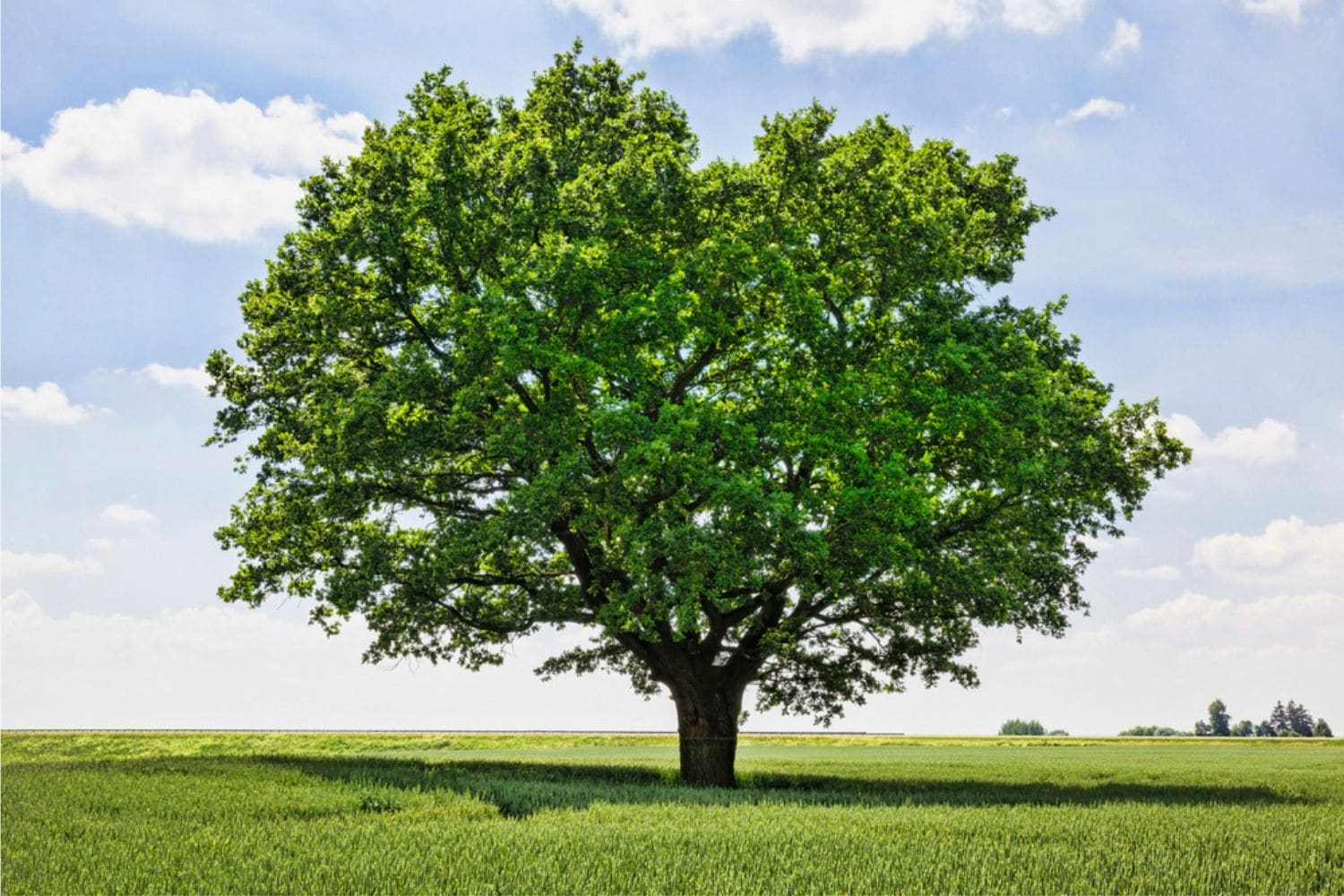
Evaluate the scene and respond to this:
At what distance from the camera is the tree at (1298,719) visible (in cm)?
14709

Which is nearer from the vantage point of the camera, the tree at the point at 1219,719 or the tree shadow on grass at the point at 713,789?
the tree shadow on grass at the point at 713,789

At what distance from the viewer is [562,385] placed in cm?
2503

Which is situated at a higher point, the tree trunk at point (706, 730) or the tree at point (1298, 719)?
the tree trunk at point (706, 730)

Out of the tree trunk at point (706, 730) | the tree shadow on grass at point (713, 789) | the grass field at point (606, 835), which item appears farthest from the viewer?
the tree trunk at point (706, 730)

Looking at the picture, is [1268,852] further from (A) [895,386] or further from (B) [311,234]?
(B) [311,234]

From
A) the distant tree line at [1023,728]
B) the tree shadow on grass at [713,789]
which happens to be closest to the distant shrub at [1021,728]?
the distant tree line at [1023,728]

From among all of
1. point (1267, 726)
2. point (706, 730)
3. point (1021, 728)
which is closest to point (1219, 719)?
point (1267, 726)

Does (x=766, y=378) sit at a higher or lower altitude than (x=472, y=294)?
lower

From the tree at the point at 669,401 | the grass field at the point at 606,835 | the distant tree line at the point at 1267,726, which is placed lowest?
the distant tree line at the point at 1267,726

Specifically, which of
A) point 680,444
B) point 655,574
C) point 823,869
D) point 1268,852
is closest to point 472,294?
point 680,444

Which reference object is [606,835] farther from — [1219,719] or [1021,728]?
[1219,719]

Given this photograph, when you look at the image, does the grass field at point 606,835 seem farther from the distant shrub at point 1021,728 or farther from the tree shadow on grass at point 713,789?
the distant shrub at point 1021,728

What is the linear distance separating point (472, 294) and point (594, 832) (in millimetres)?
16838

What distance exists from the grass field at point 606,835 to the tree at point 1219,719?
15095 cm
